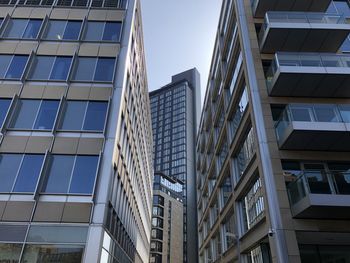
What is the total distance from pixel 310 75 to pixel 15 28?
22.2 meters

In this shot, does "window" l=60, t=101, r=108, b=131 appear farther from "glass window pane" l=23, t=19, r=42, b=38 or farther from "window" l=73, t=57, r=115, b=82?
"glass window pane" l=23, t=19, r=42, b=38

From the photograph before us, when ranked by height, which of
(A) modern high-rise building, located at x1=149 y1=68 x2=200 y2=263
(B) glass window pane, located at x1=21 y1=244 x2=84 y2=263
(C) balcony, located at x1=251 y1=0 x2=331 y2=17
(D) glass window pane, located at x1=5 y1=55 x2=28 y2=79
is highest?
(A) modern high-rise building, located at x1=149 y1=68 x2=200 y2=263

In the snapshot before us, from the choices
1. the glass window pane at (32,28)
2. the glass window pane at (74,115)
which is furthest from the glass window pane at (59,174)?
the glass window pane at (32,28)

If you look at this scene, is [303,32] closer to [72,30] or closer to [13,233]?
[72,30]

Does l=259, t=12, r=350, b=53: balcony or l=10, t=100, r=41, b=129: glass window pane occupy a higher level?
l=259, t=12, r=350, b=53: balcony

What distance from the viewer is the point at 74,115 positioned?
66.0ft

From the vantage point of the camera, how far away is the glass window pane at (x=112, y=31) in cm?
2392

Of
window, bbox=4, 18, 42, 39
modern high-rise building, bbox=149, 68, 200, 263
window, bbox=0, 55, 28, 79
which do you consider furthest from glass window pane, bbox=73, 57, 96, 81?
modern high-rise building, bbox=149, 68, 200, 263

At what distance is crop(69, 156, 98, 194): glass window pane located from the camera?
17.3 m

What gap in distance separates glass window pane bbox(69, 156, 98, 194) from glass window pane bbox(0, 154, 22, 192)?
3.49 m

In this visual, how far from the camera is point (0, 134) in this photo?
18797 millimetres

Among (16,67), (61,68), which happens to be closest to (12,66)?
(16,67)

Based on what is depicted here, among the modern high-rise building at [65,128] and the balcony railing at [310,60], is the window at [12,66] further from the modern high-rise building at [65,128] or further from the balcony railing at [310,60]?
the balcony railing at [310,60]

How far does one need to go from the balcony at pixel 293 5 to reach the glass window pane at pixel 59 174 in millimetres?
17004
